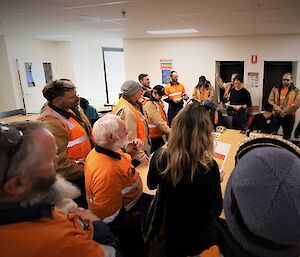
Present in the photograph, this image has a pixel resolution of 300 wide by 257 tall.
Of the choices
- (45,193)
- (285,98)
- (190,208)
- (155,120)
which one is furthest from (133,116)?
(285,98)

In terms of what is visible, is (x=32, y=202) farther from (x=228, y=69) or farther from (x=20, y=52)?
(x=20, y=52)

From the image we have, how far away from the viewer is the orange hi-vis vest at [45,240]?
2.27 feet

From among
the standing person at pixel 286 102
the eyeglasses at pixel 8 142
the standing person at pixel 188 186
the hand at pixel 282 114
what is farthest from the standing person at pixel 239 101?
the eyeglasses at pixel 8 142

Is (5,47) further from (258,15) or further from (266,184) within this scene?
(266,184)

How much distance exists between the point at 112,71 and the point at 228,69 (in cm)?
479

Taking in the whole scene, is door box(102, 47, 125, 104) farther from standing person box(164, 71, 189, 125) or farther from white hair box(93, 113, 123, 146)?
white hair box(93, 113, 123, 146)

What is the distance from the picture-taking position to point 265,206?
0.51 m

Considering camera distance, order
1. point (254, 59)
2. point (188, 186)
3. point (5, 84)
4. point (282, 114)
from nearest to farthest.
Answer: point (188, 186) < point (282, 114) < point (254, 59) < point (5, 84)

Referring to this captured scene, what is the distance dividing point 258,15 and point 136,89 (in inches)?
88.3

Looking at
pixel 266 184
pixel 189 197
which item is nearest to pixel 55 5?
pixel 189 197

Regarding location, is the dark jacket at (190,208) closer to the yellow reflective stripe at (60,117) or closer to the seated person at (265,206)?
the seated person at (265,206)

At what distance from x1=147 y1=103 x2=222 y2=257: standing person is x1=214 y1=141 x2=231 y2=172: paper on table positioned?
102 cm

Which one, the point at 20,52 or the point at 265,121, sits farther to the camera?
the point at 20,52

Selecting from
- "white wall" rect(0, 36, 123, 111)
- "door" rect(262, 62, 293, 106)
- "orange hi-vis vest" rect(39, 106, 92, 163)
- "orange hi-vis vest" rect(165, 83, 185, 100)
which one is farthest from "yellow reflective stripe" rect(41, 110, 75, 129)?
"door" rect(262, 62, 293, 106)
